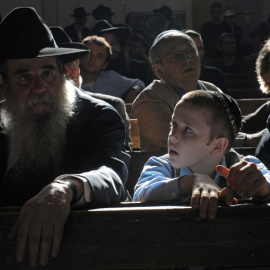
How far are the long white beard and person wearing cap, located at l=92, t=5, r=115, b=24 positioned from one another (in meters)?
11.2

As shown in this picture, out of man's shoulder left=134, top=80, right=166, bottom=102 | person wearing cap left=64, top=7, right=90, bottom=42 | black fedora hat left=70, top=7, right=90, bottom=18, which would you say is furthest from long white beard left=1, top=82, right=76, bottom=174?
black fedora hat left=70, top=7, right=90, bottom=18

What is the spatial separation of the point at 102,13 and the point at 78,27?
0.85 meters

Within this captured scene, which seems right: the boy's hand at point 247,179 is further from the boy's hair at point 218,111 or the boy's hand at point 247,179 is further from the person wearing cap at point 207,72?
the person wearing cap at point 207,72

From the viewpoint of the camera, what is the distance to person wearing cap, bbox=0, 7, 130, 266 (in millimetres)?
2805

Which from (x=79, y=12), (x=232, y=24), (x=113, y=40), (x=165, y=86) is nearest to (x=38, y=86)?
(x=165, y=86)

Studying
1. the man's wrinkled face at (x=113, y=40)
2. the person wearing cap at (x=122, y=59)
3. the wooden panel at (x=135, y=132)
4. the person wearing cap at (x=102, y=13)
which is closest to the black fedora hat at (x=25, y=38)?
the wooden panel at (x=135, y=132)

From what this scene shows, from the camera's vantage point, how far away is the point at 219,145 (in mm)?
2508

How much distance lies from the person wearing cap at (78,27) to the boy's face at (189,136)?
34.1 feet

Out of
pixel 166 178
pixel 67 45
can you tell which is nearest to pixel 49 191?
pixel 166 178

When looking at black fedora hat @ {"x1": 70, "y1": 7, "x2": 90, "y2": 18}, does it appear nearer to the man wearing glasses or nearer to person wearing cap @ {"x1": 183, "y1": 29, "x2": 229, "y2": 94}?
person wearing cap @ {"x1": 183, "y1": 29, "x2": 229, "y2": 94}

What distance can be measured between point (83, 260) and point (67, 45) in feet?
→ 10.6

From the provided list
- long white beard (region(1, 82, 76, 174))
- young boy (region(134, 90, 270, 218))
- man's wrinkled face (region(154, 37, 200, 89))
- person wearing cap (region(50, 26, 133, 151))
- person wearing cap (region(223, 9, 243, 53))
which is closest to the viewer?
young boy (region(134, 90, 270, 218))

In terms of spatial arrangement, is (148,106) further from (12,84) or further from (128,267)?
(128,267)

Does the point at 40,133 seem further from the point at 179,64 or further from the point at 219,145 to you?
the point at 179,64
